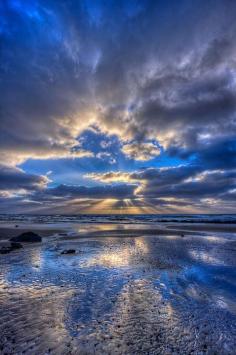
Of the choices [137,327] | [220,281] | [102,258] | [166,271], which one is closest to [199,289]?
[220,281]

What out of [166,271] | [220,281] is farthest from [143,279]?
[220,281]

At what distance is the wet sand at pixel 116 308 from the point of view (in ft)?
20.4

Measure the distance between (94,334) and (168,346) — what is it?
79.3 inches

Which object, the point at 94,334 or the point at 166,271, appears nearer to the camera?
the point at 94,334

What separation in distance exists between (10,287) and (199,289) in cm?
828

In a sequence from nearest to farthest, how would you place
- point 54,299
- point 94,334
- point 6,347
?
point 6,347 < point 94,334 < point 54,299

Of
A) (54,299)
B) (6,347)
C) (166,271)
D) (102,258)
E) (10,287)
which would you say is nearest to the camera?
(6,347)

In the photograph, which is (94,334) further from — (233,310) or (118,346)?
(233,310)

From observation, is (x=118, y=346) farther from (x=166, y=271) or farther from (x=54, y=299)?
(x=166, y=271)

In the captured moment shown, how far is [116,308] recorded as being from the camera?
8383 mm

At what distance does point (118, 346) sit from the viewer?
20.0 feet

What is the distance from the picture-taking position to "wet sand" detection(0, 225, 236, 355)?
621 centimetres

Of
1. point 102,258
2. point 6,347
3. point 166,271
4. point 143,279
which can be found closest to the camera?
point 6,347

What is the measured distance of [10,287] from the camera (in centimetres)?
1041
